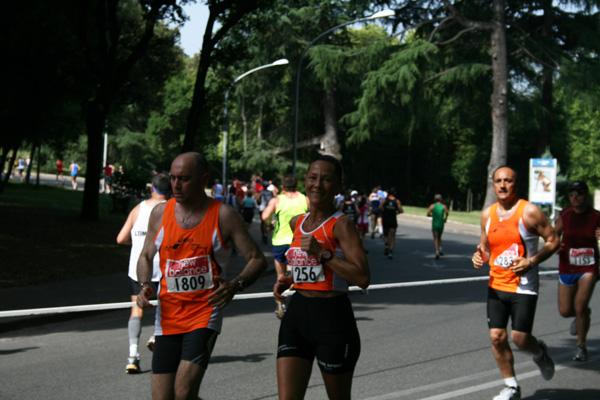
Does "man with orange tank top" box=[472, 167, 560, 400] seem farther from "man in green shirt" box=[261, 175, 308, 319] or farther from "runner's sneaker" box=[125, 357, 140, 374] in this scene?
"man in green shirt" box=[261, 175, 308, 319]

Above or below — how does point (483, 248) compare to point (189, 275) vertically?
above

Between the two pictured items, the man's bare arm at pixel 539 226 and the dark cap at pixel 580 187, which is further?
the dark cap at pixel 580 187

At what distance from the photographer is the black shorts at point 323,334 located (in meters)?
4.05

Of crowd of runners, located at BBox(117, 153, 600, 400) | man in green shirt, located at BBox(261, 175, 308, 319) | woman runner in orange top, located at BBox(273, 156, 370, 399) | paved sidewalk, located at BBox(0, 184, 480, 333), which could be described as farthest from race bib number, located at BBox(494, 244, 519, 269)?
paved sidewalk, located at BBox(0, 184, 480, 333)

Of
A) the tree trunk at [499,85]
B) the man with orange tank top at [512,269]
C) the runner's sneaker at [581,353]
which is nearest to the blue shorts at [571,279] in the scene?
the runner's sneaker at [581,353]

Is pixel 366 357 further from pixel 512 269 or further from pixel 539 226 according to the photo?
pixel 539 226

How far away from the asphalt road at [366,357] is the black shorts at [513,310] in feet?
2.10

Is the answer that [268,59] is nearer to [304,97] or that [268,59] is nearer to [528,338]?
[304,97]

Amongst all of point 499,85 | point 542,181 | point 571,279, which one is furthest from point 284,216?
point 499,85

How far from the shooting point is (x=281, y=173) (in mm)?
51219

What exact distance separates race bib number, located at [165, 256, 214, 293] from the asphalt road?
1998 mm

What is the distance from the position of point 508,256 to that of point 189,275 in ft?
9.02

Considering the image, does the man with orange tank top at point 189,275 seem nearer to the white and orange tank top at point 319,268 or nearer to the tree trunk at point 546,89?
the white and orange tank top at point 319,268

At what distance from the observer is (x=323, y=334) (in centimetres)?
407
